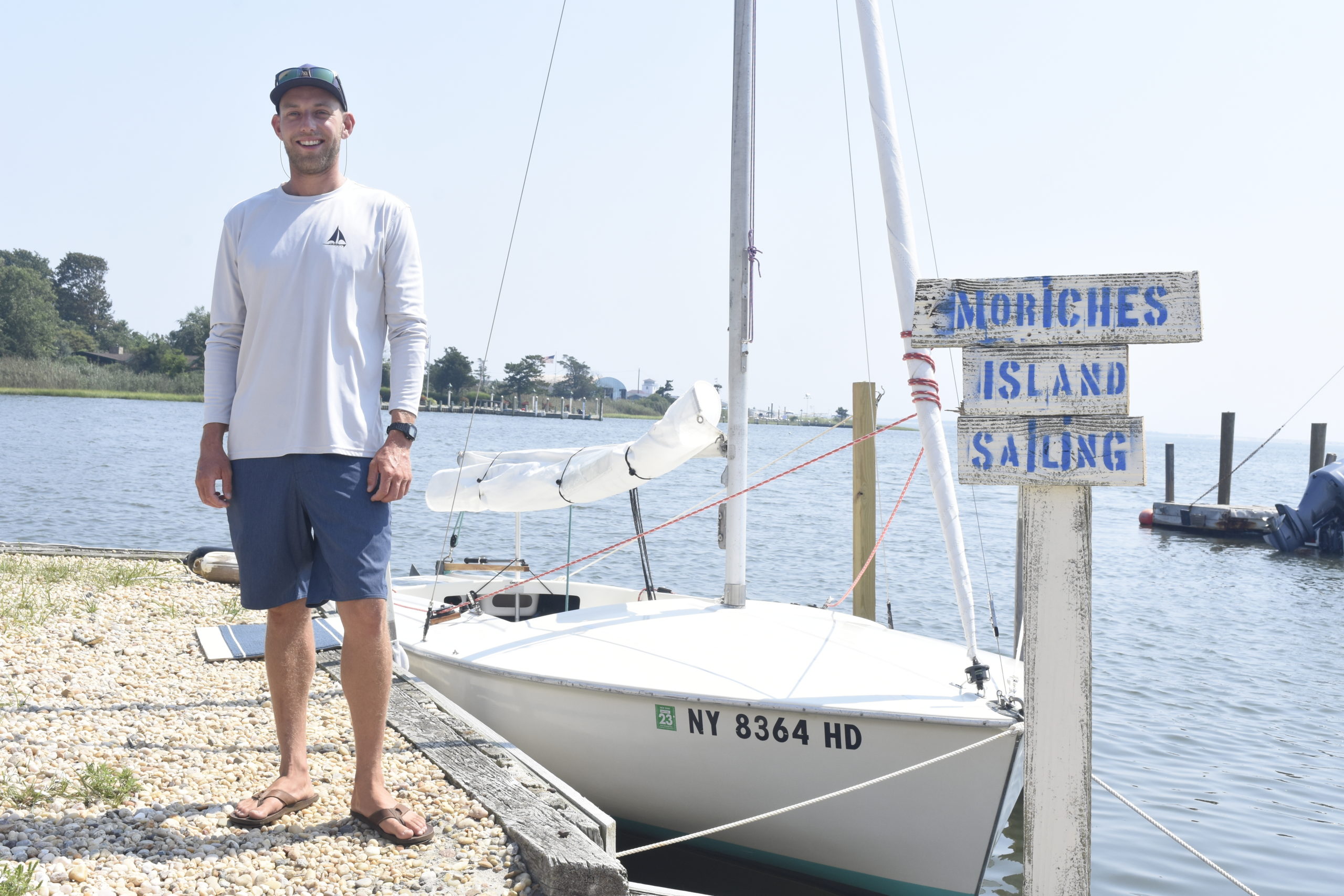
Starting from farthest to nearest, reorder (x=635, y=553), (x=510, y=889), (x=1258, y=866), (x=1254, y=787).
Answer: (x=635, y=553), (x=1254, y=787), (x=1258, y=866), (x=510, y=889)

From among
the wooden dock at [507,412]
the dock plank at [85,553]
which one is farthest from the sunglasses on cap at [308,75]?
the wooden dock at [507,412]

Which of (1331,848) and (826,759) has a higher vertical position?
(826,759)

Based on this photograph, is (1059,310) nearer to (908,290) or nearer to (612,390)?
(908,290)

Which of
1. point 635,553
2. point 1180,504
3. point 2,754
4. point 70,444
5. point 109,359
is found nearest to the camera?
point 2,754

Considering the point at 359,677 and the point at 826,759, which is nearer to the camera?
Result: the point at 359,677

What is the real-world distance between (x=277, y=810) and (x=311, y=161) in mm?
2010

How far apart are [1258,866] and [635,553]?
14127 mm

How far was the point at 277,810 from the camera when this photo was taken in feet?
10.1

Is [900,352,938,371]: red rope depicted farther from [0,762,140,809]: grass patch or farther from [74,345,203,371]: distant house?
[74,345,203,371]: distant house

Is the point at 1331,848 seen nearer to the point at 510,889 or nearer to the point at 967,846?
the point at 967,846

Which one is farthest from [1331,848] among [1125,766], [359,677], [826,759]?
[359,677]

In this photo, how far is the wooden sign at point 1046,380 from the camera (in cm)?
292

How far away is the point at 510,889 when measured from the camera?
2848 millimetres

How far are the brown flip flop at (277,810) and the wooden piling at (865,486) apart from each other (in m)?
5.90
